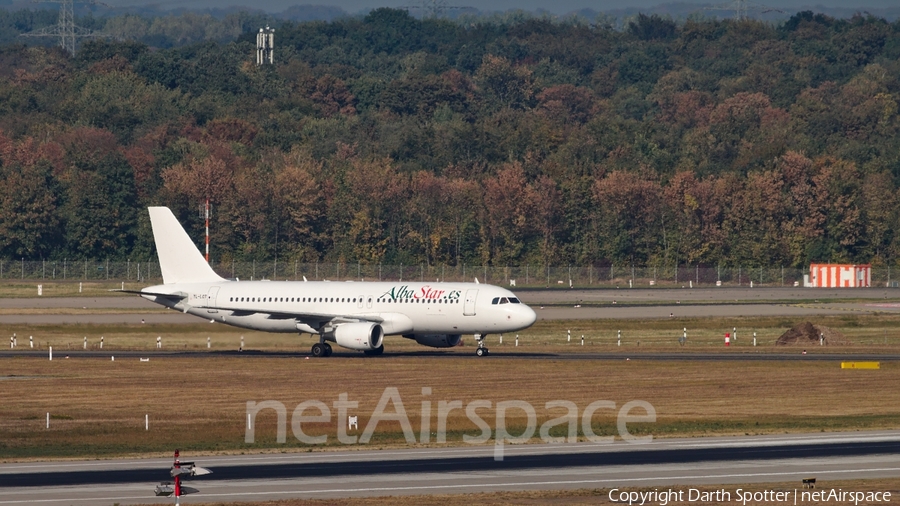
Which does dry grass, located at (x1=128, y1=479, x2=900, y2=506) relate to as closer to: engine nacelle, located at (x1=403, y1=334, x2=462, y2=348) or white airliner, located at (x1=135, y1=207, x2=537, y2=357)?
white airliner, located at (x1=135, y1=207, x2=537, y2=357)

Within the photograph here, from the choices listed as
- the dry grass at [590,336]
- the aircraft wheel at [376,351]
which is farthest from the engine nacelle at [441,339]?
the dry grass at [590,336]

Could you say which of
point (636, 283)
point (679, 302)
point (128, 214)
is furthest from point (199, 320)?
point (128, 214)

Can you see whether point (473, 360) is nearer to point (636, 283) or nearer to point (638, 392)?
point (638, 392)

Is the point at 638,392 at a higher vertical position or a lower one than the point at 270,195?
lower

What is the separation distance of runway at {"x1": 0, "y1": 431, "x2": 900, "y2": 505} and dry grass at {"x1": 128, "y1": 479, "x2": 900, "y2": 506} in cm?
60

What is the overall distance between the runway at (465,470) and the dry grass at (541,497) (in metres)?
0.60

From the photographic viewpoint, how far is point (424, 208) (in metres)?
165

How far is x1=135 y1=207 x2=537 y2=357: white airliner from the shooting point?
74.9m

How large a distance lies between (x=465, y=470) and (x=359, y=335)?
38258mm

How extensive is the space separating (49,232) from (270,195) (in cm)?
2518

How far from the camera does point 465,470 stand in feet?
122

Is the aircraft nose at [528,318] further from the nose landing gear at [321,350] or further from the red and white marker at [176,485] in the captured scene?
the red and white marker at [176,485]

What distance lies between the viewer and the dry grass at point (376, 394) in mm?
45969

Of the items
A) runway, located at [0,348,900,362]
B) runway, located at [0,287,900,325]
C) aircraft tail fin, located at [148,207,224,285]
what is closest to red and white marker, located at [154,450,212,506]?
runway, located at [0,348,900,362]
